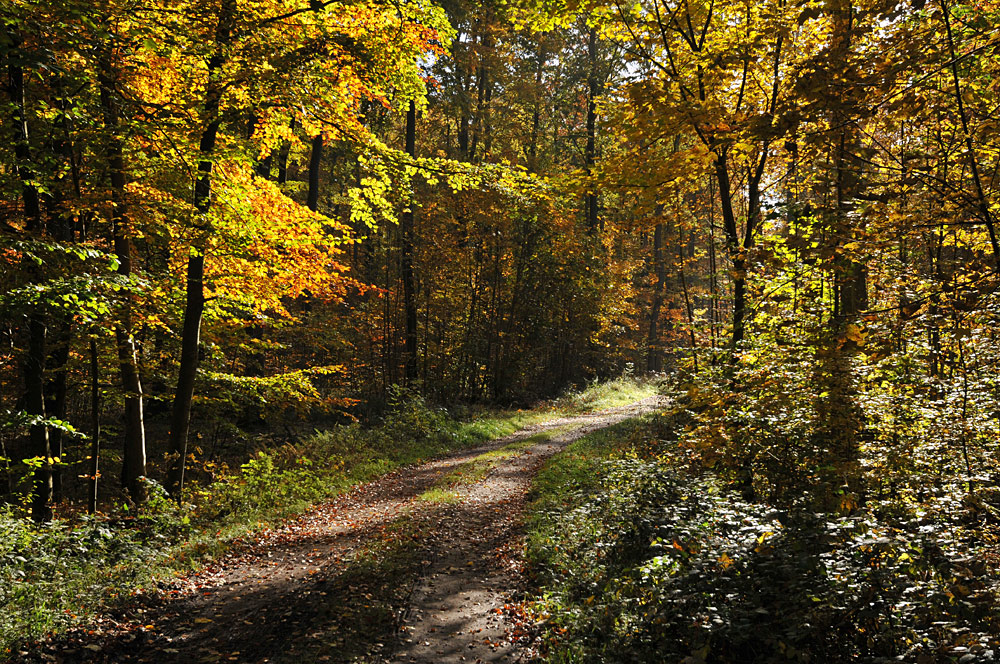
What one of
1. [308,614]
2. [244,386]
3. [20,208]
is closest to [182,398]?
[244,386]

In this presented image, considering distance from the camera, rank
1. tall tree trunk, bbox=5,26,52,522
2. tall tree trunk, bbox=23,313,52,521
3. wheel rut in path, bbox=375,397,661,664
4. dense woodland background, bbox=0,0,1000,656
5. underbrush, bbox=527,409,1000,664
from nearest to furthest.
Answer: underbrush, bbox=527,409,1000,664 < dense woodland background, bbox=0,0,1000,656 < wheel rut in path, bbox=375,397,661,664 < tall tree trunk, bbox=5,26,52,522 < tall tree trunk, bbox=23,313,52,521

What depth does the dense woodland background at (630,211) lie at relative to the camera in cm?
443

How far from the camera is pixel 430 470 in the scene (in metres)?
13.5

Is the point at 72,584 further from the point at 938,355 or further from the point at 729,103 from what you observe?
the point at 729,103

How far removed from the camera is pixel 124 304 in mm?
7969

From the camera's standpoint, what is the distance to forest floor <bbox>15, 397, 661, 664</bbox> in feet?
17.6

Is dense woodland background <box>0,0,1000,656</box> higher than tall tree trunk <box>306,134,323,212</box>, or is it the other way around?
tall tree trunk <box>306,134,323,212</box>

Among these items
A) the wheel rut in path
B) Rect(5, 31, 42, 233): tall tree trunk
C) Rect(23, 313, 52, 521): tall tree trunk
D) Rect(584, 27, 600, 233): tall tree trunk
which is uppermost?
Rect(584, 27, 600, 233): tall tree trunk

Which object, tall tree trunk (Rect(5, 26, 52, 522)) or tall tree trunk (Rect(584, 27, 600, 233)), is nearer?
tall tree trunk (Rect(5, 26, 52, 522))

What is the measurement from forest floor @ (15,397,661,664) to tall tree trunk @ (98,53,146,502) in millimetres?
2755

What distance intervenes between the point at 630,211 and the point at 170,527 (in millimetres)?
9275

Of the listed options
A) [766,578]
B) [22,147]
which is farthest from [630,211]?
[22,147]

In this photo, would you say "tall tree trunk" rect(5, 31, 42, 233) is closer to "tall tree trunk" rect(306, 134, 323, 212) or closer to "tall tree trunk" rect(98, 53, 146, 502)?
"tall tree trunk" rect(98, 53, 146, 502)

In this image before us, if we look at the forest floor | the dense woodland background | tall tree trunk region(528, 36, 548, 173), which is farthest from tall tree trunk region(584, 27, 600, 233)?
the forest floor
